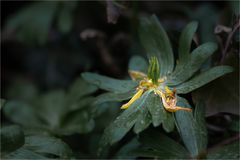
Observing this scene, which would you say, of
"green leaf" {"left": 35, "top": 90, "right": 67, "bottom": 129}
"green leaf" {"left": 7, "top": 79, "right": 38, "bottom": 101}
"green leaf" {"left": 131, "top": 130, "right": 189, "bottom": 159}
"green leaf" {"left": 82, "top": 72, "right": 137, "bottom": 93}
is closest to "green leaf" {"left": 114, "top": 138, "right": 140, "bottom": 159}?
"green leaf" {"left": 131, "top": 130, "right": 189, "bottom": 159}

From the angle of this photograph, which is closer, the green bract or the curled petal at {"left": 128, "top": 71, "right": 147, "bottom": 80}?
the green bract

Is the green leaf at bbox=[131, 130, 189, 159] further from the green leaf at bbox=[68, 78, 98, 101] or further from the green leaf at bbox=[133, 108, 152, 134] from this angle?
the green leaf at bbox=[68, 78, 98, 101]

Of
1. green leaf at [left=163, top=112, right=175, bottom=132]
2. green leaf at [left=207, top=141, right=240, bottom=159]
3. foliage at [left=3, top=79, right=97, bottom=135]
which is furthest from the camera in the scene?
foliage at [left=3, top=79, right=97, bottom=135]

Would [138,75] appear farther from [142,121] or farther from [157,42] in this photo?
[142,121]

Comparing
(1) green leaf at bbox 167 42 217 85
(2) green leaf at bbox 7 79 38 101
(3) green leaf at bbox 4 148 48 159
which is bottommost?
(2) green leaf at bbox 7 79 38 101

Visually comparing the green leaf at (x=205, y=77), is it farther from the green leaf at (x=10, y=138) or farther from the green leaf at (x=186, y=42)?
the green leaf at (x=10, y=138)

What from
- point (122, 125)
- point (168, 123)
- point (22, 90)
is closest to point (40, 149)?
point (122, 125)

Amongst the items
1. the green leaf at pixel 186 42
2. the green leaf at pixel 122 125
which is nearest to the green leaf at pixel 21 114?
the green leaf at pixel 122 125
